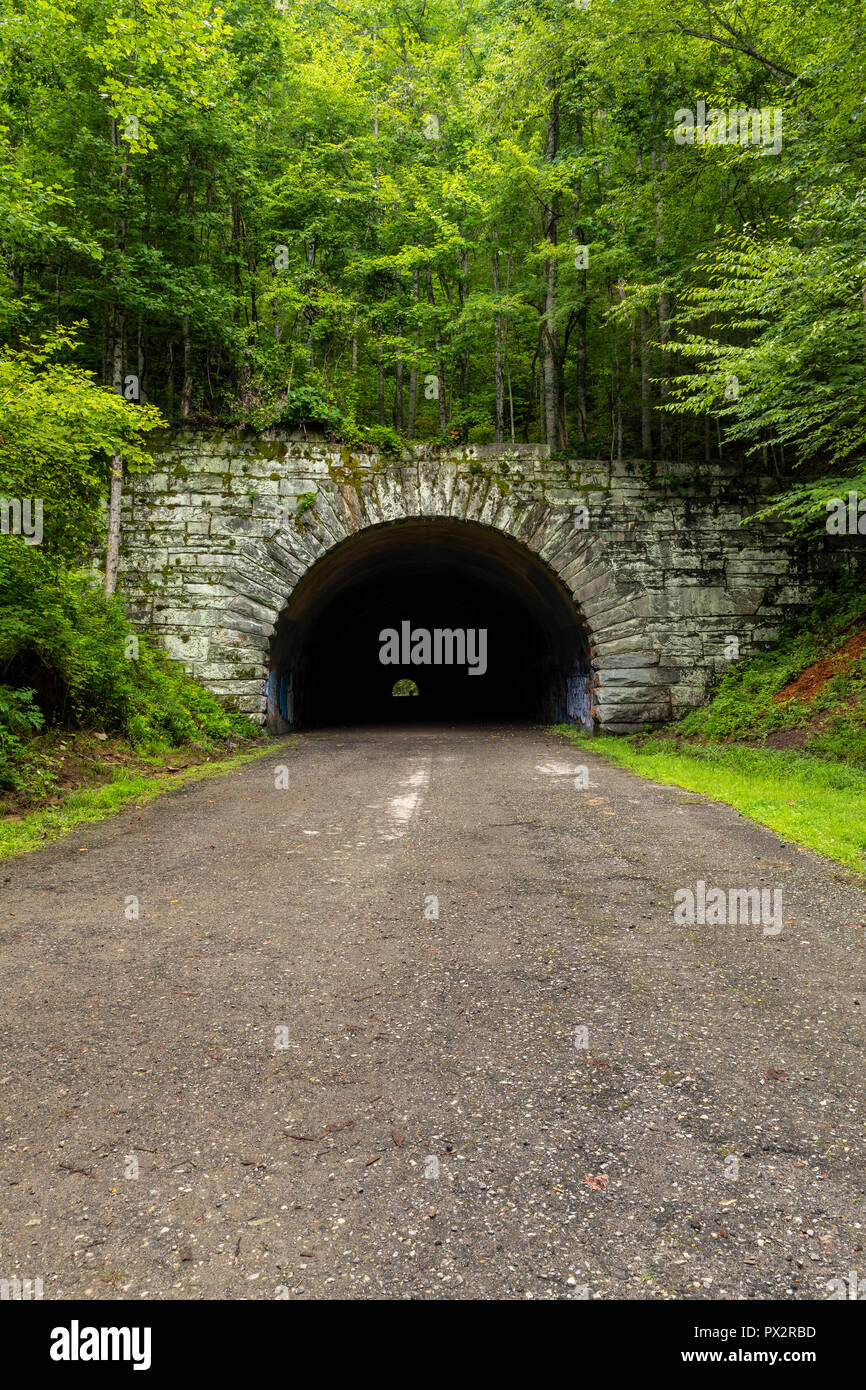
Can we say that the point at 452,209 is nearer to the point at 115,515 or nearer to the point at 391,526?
the point at 391,526

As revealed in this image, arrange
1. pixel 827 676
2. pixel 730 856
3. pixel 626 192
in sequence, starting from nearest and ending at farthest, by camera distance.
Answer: pixel 730 856, pixel 827 676, pixel 626 192

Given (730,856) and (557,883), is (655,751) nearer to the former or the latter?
(730,856)

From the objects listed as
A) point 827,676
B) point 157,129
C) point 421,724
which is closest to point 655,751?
point 827,676

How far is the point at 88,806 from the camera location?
23.8 feet

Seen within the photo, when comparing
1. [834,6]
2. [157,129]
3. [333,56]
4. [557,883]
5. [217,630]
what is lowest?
[557,883]

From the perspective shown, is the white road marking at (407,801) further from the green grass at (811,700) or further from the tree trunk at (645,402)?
the tree trunk at (645,402)

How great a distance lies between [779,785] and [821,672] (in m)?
4.14

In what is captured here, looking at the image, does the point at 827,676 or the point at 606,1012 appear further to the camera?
the point at 827,676

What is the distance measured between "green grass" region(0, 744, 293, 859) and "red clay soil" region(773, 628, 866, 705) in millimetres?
8820

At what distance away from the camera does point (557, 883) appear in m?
4.93

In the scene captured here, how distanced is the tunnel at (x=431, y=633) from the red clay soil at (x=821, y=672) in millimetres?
3764

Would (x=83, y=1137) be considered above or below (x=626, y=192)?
below
